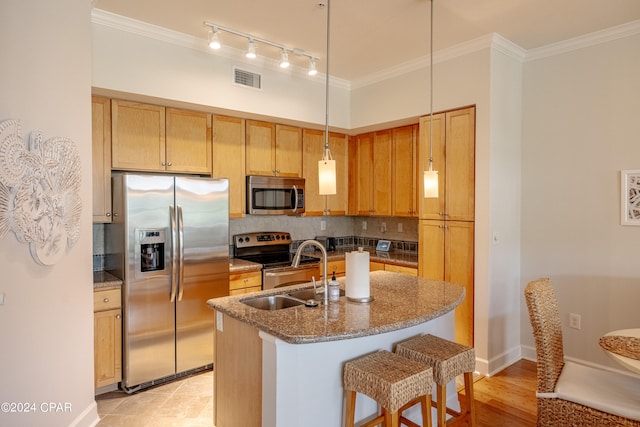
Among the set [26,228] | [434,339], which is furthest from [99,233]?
[434,339]

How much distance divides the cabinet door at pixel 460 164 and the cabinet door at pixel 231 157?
2.02 meters

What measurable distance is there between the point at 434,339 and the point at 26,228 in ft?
7.65

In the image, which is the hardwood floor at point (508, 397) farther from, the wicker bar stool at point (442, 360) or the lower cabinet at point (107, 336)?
the lower cabinet at point (107, 336)

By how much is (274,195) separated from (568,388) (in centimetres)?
298

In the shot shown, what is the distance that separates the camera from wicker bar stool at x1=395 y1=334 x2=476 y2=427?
2021 mm

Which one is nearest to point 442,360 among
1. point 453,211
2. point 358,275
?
point 358,275

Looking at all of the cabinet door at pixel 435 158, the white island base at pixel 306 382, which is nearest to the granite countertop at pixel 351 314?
the white island base at pixel 306 382

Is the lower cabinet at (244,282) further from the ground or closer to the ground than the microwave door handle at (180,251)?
closer to the ground

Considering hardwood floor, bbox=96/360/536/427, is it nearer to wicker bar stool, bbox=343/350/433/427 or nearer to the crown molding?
wicker bar stool, bbox=343/350/433/427

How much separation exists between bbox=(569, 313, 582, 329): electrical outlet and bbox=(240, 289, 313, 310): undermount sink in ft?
8.55

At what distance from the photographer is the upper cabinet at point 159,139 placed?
10.5ft

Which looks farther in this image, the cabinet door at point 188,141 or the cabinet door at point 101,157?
the cabinet door at point 188,141

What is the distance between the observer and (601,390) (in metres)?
2.14

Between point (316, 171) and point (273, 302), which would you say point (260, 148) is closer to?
point (316, 171)
